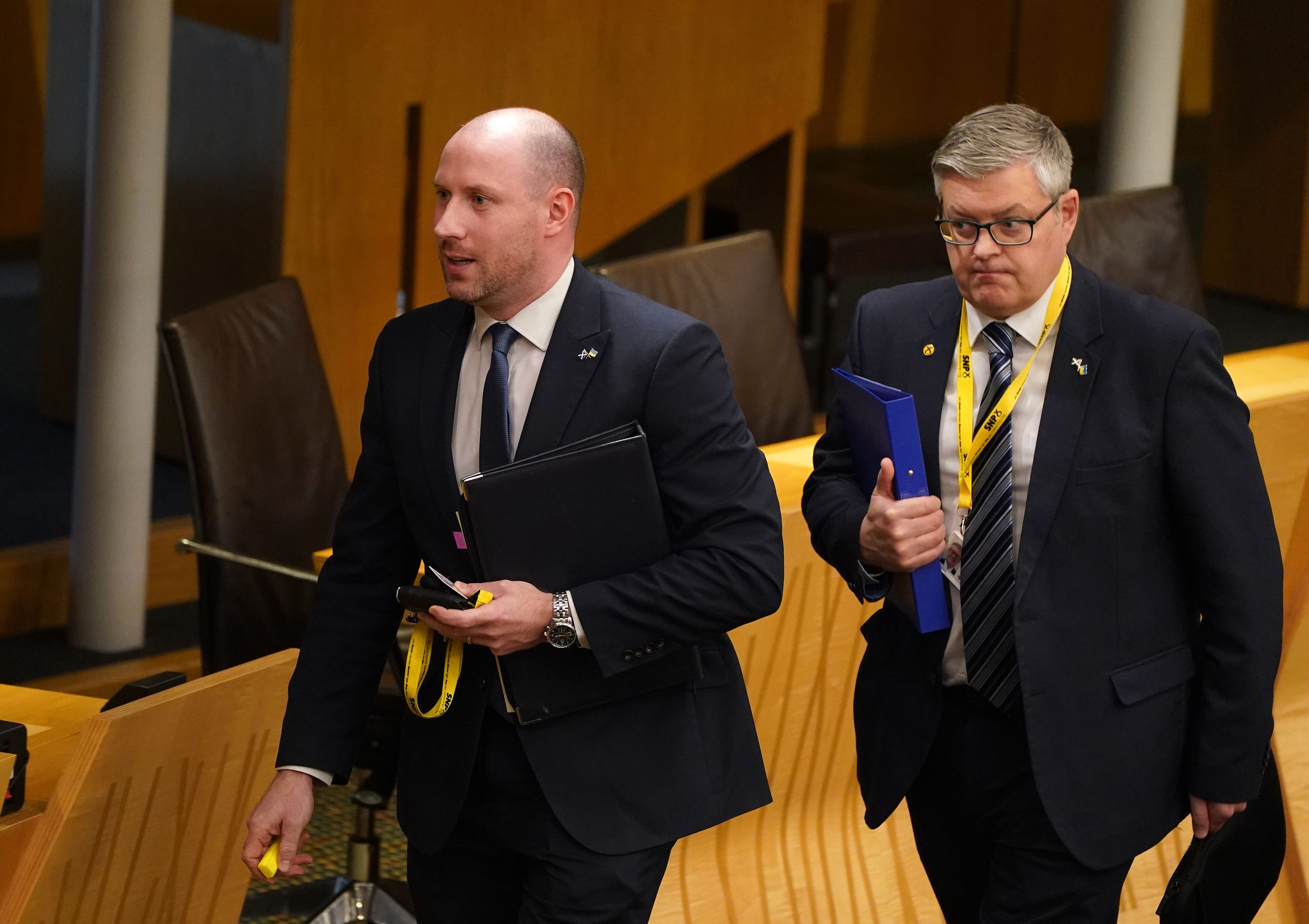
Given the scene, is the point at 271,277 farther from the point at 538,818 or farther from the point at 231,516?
the point at 538,818

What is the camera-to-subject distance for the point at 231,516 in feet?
12.3

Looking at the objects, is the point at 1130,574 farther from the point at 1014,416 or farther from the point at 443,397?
the point at 443,397

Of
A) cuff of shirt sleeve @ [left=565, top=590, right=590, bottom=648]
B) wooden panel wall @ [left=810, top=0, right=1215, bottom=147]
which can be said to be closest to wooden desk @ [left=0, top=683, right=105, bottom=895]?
cuff of shirt sleeve @ [left=565, top=590, right=590, bottom=648]

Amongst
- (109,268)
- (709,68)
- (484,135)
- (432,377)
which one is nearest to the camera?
(484,135)

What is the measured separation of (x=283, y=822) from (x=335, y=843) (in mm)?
1872

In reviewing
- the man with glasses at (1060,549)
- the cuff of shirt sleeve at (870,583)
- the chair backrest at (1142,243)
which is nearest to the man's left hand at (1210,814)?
the man with glasses at (1060,549)

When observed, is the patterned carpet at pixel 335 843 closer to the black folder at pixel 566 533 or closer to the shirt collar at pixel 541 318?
the black folder at pixel 566 533

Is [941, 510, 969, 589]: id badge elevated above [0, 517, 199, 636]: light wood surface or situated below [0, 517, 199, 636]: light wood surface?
above

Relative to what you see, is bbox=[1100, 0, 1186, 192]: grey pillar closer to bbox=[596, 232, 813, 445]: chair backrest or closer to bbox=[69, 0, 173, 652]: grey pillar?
bbox=[596, 232, 813, 445]: chair backrest

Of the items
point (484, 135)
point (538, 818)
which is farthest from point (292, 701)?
point (484, 135)

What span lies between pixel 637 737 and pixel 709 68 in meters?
4.20

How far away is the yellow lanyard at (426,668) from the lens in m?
2.26

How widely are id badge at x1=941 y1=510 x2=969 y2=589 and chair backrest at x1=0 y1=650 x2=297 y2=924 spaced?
89 centimetres

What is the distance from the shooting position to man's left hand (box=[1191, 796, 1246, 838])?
247cm
